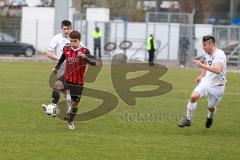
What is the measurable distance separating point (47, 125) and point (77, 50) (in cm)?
159

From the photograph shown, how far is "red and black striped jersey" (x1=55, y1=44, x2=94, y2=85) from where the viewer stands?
14281 millimetres

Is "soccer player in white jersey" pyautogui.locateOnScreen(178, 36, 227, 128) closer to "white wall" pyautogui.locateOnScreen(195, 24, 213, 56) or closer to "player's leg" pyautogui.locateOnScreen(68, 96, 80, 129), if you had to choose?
"player's leg" pyautogui.locateOnScreen(68, 96, 80, 129)

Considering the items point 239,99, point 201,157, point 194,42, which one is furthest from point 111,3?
point 201,157

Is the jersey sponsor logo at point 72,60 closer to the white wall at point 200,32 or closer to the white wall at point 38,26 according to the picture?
the white wall at point 200,32

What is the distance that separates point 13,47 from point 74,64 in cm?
3780

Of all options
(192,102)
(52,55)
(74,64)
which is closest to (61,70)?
(74,64)

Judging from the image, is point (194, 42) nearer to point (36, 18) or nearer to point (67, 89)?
point (36, 18)

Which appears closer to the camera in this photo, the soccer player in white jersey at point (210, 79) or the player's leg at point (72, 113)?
the soccer player in white jersey at point (210, 79)

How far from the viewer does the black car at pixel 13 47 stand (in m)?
51.2

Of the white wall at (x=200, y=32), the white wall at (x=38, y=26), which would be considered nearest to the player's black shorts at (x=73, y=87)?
the white wall at (x=200, y=32)

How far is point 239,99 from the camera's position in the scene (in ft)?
73.9

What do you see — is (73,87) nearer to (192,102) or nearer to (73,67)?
(73,67)

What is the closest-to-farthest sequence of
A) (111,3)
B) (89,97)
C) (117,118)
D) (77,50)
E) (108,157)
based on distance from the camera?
(108,157) < (77,50) < (117,118) < (89,97) < (111,3)

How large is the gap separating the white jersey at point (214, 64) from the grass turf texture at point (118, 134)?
37.3 inches
